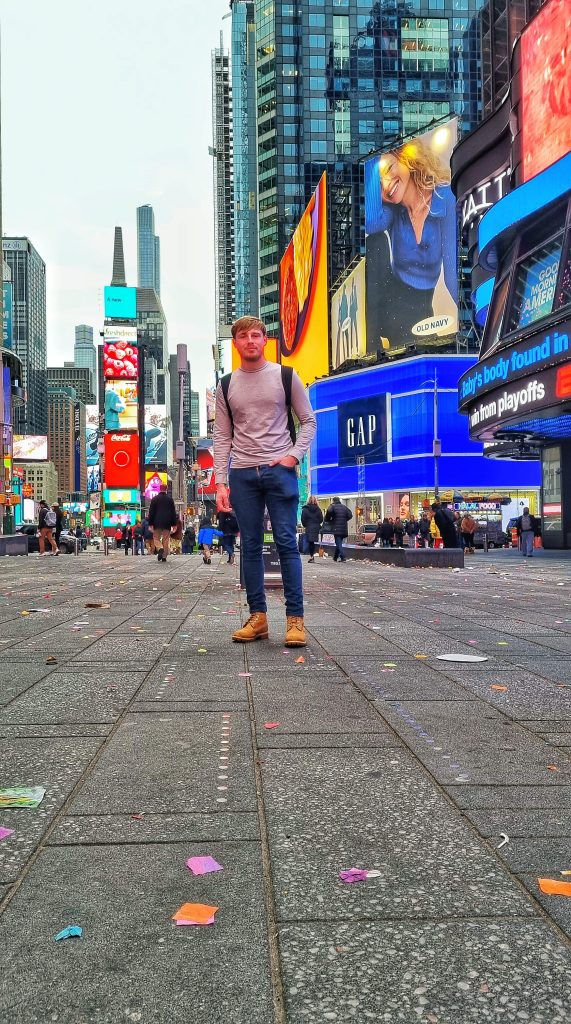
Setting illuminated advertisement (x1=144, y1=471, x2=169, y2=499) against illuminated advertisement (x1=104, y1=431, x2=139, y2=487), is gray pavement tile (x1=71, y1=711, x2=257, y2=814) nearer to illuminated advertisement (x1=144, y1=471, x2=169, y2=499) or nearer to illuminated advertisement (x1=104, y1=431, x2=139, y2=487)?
illuminated advertisement (x1=104, y1=431, x2=139, y2=487)

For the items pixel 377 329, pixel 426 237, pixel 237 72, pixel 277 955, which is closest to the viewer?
pixel 277 955

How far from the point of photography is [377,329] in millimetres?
67062

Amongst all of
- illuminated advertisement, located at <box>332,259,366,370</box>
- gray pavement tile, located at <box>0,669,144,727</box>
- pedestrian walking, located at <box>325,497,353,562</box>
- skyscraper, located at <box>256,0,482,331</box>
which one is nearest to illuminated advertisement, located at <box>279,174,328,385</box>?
illuminated advertisement, located at <box>332,259,366,370</box>

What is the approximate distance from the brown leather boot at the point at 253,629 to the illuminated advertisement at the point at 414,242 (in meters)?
59.4

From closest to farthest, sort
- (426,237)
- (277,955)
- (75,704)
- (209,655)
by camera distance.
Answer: (277,955) → (75,704) → (209,655) → (426,237)

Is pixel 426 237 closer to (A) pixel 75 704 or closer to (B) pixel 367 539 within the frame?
(B) pixel 367 539

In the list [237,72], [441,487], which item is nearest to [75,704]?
[441,487]

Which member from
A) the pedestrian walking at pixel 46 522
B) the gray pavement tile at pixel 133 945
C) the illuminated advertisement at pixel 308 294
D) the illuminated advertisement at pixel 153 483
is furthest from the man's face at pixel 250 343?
the illuminated advertisement at pixel 153 483

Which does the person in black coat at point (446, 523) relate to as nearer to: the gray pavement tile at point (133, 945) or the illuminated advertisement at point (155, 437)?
the gray pavement tile at point (133, 945)

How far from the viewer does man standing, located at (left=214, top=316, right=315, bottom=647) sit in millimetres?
5609

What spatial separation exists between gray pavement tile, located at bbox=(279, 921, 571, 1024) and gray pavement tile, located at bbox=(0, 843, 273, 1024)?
0.08 m

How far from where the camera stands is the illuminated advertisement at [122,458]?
296 ft

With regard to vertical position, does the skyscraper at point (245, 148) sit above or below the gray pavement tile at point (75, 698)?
above

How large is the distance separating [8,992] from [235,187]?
165 meters
